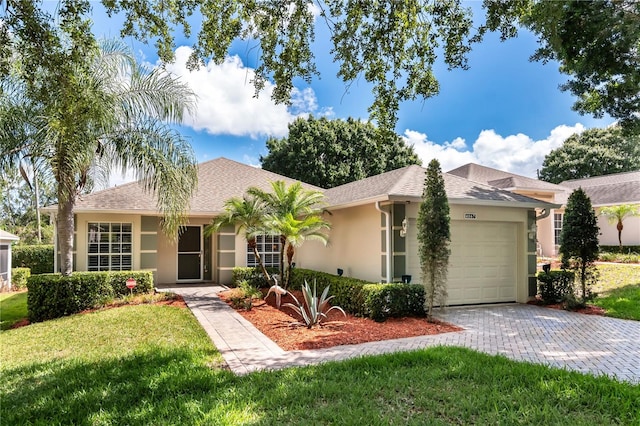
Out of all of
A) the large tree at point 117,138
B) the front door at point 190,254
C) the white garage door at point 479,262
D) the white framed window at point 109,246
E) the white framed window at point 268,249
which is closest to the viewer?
the large tree at point 117,138

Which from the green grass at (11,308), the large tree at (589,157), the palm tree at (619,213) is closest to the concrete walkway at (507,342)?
the green grass at (11,308)

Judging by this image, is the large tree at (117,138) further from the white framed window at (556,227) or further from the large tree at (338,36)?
the white framed window at (556,227)

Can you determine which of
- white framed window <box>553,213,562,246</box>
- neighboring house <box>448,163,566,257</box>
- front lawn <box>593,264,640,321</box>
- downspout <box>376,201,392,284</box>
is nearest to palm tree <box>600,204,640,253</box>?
white framed window <box>553,213,562,246</box>

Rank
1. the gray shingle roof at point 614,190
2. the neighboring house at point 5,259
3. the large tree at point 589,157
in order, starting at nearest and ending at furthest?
the neighboring house at point 5,259, the gray shingle roof at point 614,190, the large tree at point 589,157

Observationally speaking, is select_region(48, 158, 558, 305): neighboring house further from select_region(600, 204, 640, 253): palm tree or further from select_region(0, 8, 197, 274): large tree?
select_region(600, 204, 640, 253): palm tree

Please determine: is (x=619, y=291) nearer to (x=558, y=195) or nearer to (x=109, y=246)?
(x=558, y=195)

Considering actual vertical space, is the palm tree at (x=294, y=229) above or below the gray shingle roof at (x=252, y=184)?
A: below

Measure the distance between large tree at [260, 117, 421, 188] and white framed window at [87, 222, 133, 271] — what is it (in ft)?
56.0

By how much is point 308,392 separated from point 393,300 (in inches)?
192

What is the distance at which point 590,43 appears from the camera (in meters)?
8.61

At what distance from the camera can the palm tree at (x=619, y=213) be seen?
20500mm

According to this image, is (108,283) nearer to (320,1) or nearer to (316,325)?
(316,325)

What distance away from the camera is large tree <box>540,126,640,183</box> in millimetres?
37188

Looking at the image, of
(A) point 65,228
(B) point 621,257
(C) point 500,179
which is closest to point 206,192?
(A) point 65,228
